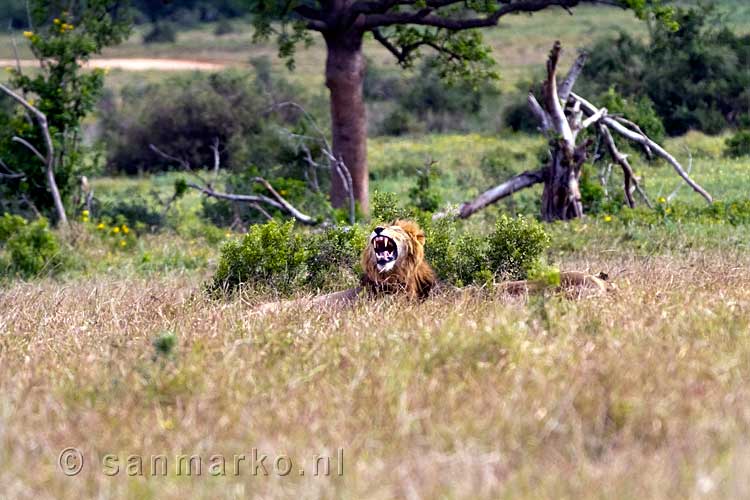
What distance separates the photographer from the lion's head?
22.9 feet

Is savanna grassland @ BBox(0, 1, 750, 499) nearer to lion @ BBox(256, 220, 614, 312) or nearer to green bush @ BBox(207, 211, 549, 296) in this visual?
lion @ BBox(256, 220, 614, 312)

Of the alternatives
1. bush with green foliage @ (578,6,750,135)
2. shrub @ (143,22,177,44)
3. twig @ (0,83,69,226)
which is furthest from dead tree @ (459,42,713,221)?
shrub @ (143,22,177,44)

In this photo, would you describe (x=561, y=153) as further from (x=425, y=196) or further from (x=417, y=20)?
(x=417, y=20)

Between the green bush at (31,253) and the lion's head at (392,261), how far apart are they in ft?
14.1

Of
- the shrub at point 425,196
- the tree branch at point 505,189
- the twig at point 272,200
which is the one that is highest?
the tree branch at point 505,189

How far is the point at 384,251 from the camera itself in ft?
23.0

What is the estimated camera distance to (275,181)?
44.8 ft

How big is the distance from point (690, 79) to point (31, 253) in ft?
59.8

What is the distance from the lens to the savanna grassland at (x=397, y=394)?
11.6ft

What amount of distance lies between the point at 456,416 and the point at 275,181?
988 centimetres

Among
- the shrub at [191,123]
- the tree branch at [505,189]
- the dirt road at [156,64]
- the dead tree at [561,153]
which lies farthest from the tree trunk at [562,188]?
the dirt road at [156,64]

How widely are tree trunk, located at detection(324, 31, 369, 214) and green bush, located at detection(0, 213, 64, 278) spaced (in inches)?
169

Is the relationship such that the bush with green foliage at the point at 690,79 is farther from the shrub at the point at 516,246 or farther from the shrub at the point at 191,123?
the shrub at the point at 516,246

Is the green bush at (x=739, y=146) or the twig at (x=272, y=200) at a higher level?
the twig at (x=272, y=200)
